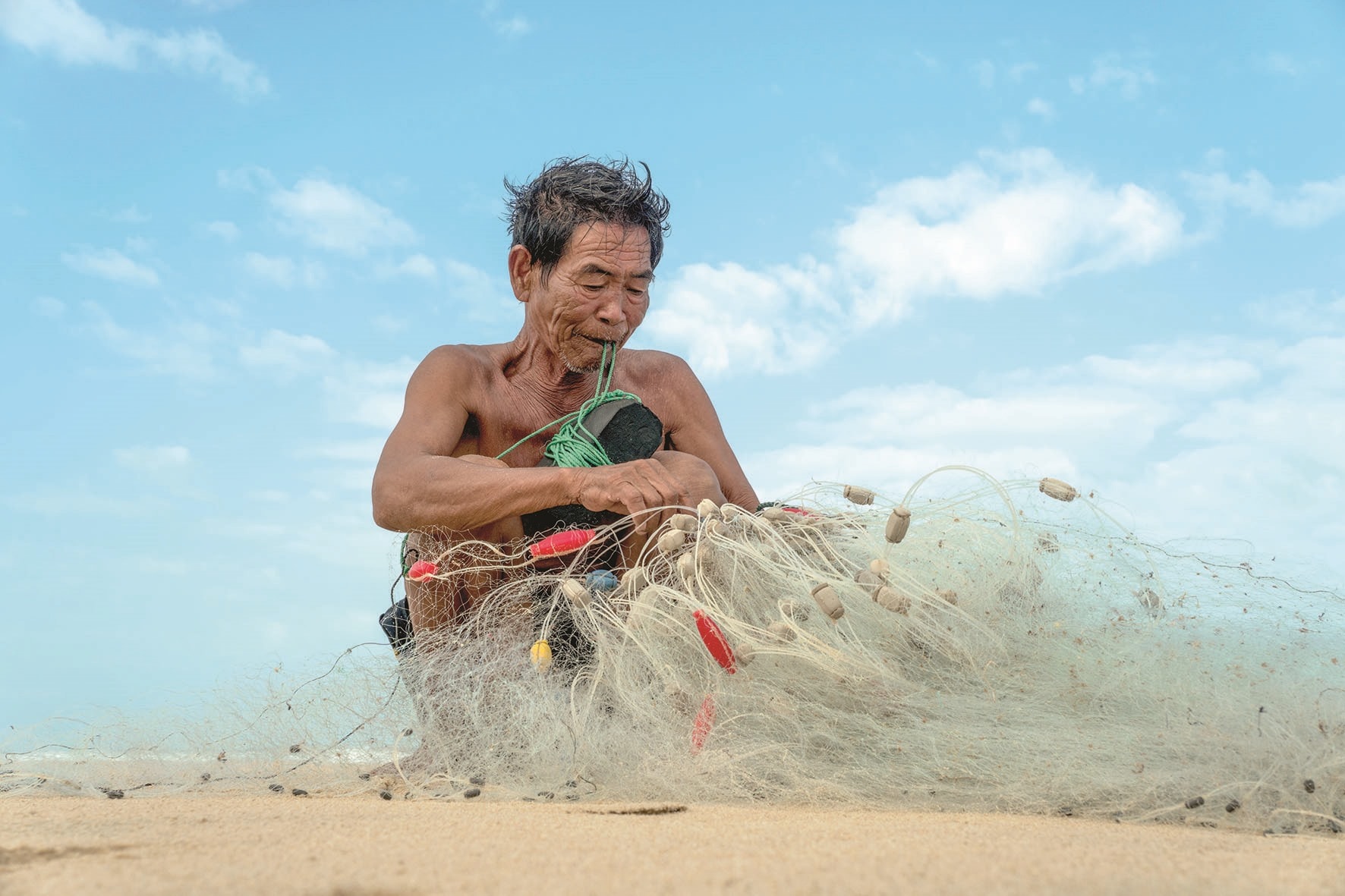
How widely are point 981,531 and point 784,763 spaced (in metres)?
1.03

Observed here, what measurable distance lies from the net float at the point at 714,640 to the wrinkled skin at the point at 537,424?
74 centimetres

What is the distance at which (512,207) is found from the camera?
Result: 197 inches

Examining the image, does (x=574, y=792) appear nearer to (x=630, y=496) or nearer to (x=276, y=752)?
(x=630, y=496)

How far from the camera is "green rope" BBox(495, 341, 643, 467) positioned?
4117 millimetres

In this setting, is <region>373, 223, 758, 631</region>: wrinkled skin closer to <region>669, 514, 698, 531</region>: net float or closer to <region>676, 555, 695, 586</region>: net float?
<region>669, 514, 698, 531</region>: net float

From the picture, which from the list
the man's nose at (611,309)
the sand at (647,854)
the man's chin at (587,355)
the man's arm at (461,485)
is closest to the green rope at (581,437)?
the man's chin at (587,355)

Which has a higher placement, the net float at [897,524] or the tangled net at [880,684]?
the net float at [897,524]

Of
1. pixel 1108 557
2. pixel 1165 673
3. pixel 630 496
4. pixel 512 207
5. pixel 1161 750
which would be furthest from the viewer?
pixel 512 207

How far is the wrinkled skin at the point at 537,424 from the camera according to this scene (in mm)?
3691

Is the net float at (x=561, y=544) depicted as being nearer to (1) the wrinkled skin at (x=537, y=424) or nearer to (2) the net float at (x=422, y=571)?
(1) the wrinkled skin at (x=537, y=424)

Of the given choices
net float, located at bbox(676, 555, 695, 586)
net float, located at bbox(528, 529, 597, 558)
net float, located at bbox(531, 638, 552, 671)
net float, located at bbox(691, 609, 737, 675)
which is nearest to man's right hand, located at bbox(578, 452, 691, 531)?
net float, located at bbox(528, 529, 597, 558)

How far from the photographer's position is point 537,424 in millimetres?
4742

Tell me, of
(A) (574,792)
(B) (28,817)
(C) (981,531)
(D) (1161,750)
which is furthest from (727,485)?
(B) (28,817)

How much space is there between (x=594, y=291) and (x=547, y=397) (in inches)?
23.3
